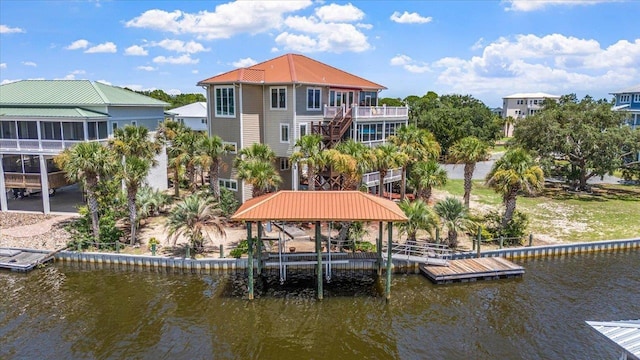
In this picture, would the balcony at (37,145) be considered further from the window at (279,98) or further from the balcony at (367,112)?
the balcony at (367,112)

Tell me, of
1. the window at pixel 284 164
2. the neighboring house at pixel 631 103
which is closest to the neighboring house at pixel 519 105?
the neighboring house at pixel 631 103

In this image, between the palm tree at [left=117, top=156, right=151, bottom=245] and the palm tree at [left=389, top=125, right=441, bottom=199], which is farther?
the palm tree at [left=389, top=125, right=441, bottom=199]

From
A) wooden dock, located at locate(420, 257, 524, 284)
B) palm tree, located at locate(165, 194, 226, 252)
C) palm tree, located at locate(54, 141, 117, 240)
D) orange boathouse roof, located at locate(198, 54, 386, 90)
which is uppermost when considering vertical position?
orange boathouse roof, located at locate(198, 54, 386, 90)

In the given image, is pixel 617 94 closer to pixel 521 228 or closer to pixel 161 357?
pixel 521 228

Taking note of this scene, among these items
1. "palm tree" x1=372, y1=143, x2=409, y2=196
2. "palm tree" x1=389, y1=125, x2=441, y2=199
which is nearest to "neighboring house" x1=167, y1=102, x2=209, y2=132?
"palm tree" x1=389, y1=125, x2=441, y2=199

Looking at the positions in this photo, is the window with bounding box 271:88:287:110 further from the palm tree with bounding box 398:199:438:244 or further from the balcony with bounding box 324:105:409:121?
the palm tree with bounding box 398:199:438:244

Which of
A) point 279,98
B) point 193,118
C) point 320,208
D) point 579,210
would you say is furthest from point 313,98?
point 193,118
